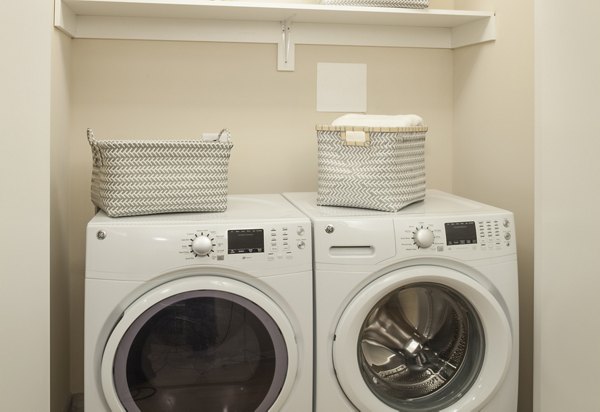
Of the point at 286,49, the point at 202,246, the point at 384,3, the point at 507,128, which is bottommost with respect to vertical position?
the point at 202,246

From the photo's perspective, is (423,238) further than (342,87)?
No

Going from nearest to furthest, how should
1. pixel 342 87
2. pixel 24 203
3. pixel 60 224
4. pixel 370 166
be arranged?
1. pixel 24 203
2. pixel 370 166
3. pixel 60 224
4. pixel 342 87

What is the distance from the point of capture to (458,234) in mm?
1916

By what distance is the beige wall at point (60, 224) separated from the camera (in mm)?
2107

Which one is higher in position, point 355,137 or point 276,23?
point 276,23

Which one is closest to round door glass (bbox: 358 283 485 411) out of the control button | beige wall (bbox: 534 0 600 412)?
beige wall (bbox: 534 0 600 412)

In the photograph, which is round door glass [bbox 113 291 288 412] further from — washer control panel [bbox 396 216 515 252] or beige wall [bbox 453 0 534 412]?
beige wall [bbox 453 0 534 412]

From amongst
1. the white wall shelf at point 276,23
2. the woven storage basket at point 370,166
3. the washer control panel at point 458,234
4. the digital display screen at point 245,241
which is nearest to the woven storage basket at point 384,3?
the white wall shelf at point 276,23

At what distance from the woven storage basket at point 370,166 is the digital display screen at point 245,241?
37 centimetres

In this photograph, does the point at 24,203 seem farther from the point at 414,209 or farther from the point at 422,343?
the point at 422,343

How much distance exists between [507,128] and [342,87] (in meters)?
0.69

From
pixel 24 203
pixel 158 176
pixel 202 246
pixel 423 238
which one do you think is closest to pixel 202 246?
pixel 202 246

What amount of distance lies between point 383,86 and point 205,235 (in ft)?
4.04

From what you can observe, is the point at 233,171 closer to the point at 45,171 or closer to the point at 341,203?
the point at 341,203
